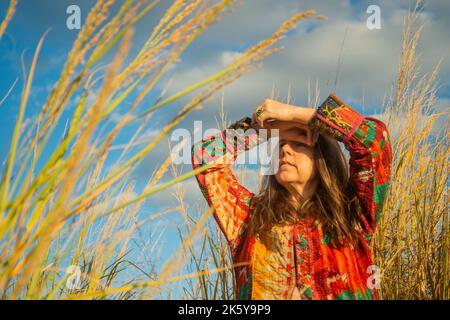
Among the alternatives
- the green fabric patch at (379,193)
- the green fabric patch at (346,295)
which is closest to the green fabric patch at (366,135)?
the green fabric patch at (379,193)

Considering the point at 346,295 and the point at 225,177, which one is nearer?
the point at 346,295

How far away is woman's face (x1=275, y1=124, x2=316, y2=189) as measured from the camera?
181cm

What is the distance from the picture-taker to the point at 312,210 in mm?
1807

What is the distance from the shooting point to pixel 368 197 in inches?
66.0

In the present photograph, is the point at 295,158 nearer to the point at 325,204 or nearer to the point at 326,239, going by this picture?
the point at 325,204

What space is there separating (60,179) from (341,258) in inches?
47.7

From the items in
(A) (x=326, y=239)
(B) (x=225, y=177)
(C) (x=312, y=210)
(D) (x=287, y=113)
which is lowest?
(A) (x=326, y=239)

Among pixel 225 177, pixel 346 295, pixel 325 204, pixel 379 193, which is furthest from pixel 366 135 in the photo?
pixel 225 177

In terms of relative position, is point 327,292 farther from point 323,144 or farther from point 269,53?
point 269,53

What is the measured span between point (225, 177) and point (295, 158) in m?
0.38

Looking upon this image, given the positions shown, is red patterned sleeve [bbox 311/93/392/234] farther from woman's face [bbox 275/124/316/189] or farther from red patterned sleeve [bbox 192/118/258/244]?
red patterned sleeve [bbox 192/118/258/244]

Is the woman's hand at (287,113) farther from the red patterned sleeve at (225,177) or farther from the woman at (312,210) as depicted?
the red patterned sleeve at (225,177)

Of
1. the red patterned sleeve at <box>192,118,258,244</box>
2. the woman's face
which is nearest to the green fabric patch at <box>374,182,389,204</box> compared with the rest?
the woman's face
